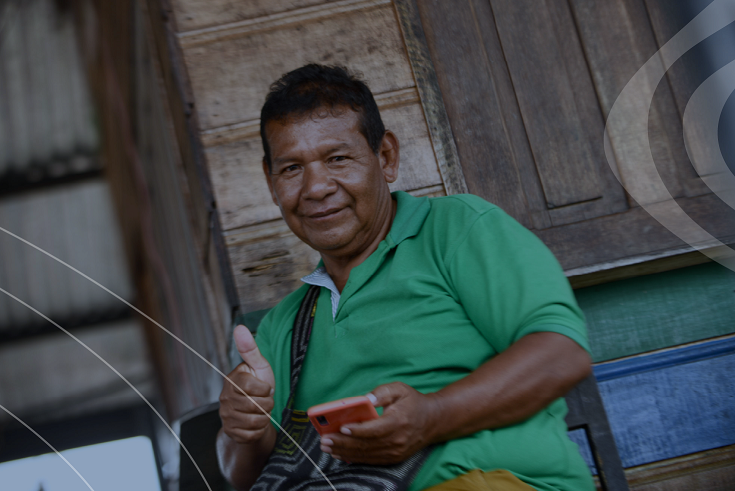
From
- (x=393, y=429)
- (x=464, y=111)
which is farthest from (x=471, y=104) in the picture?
(x=393, y=429)

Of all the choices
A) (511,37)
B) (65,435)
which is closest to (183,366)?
(511,37)

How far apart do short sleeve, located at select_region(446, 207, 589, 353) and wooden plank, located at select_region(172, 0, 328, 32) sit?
107cm

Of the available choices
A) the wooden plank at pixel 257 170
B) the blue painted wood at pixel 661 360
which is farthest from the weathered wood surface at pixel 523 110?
the blue painted wood at pixel 661 360

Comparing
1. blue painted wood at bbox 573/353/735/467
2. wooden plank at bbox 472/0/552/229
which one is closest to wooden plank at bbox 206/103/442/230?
wooden plank at bbox 472/0/552/229

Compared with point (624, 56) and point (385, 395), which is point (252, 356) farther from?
point (624, 56)

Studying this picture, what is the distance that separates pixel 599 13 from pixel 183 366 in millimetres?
2337

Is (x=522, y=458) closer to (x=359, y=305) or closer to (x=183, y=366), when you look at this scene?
(x=359, y=305)

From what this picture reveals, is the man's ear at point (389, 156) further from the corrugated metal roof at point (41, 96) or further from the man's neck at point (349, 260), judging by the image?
the corrugated metal roof at point (41, 96)

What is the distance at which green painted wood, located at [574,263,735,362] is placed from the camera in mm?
1466

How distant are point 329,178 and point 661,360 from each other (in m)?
1.10

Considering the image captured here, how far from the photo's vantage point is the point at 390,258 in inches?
37.6

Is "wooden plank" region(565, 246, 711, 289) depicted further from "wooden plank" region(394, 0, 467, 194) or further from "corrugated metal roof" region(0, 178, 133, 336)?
"corrugated metal roof" region(0, 178, 133, 336)

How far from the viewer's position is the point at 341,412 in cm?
68

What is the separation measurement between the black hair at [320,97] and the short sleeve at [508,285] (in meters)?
0.33
